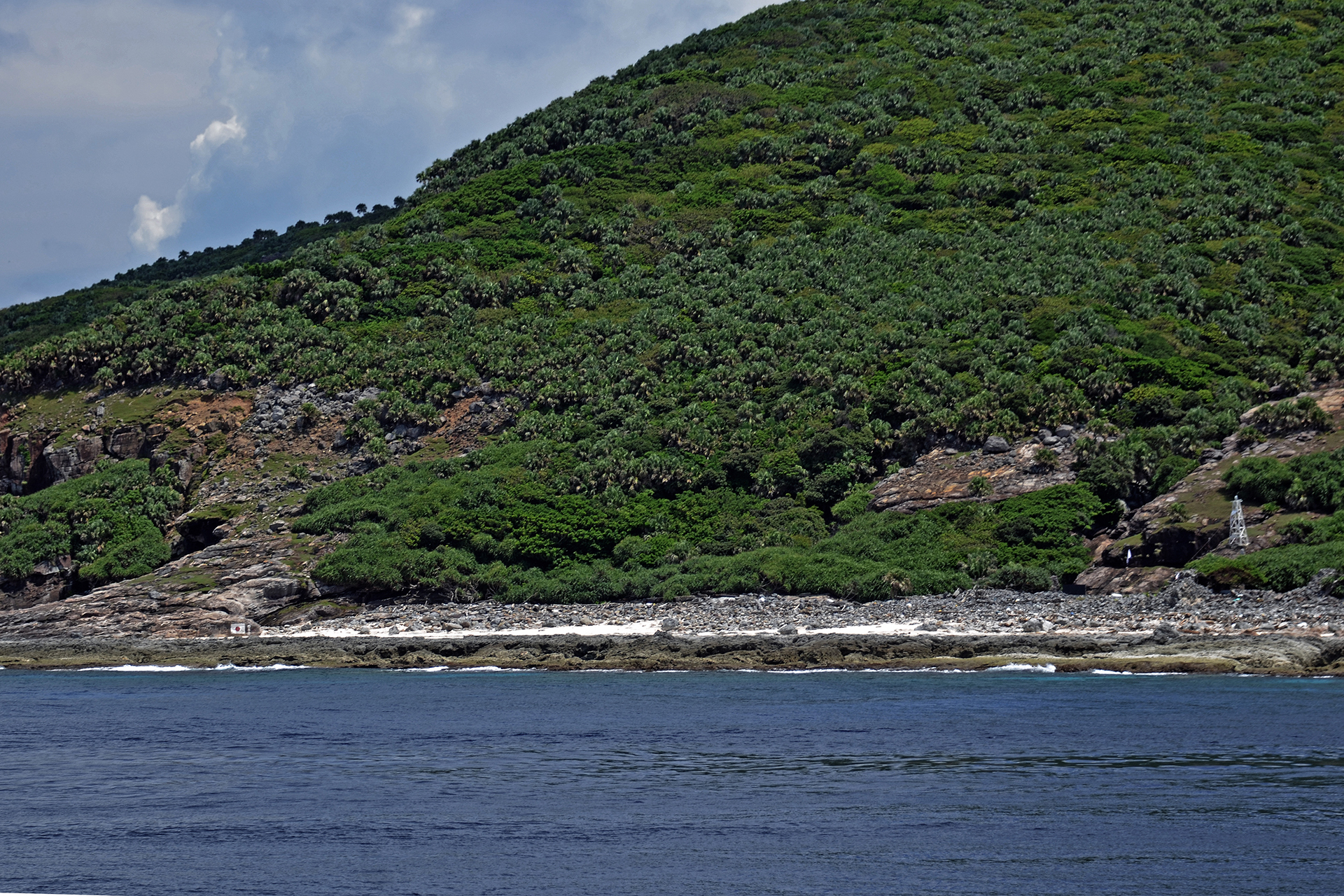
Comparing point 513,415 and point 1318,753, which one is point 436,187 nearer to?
point 513,415

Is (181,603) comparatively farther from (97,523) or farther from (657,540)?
(657,540)

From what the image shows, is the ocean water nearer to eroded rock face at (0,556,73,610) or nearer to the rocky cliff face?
the rocky cliff face

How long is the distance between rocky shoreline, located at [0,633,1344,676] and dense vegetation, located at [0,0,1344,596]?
7414mm

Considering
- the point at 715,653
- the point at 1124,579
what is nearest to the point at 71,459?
the point at 715,653

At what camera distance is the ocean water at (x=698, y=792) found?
1683cm

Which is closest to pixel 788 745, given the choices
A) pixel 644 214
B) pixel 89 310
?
pixel 644 214

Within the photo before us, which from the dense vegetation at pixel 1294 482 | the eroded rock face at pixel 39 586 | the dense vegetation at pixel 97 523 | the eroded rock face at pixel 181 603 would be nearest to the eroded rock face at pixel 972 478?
the dense vegetation at pixel 1294 482

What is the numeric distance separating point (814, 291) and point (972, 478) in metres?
29.5

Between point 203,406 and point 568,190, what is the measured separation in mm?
45213

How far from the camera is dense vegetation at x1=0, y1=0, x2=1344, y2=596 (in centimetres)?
6725

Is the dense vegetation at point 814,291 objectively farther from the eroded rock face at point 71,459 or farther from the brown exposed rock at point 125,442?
the eroded rock face at point 71,459

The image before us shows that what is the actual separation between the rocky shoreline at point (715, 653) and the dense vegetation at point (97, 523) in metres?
7.28

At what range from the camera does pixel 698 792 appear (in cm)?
2341

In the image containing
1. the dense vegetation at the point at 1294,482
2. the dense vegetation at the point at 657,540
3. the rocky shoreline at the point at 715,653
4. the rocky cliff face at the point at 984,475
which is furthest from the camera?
the rocky cliff face at the point at 984,475
